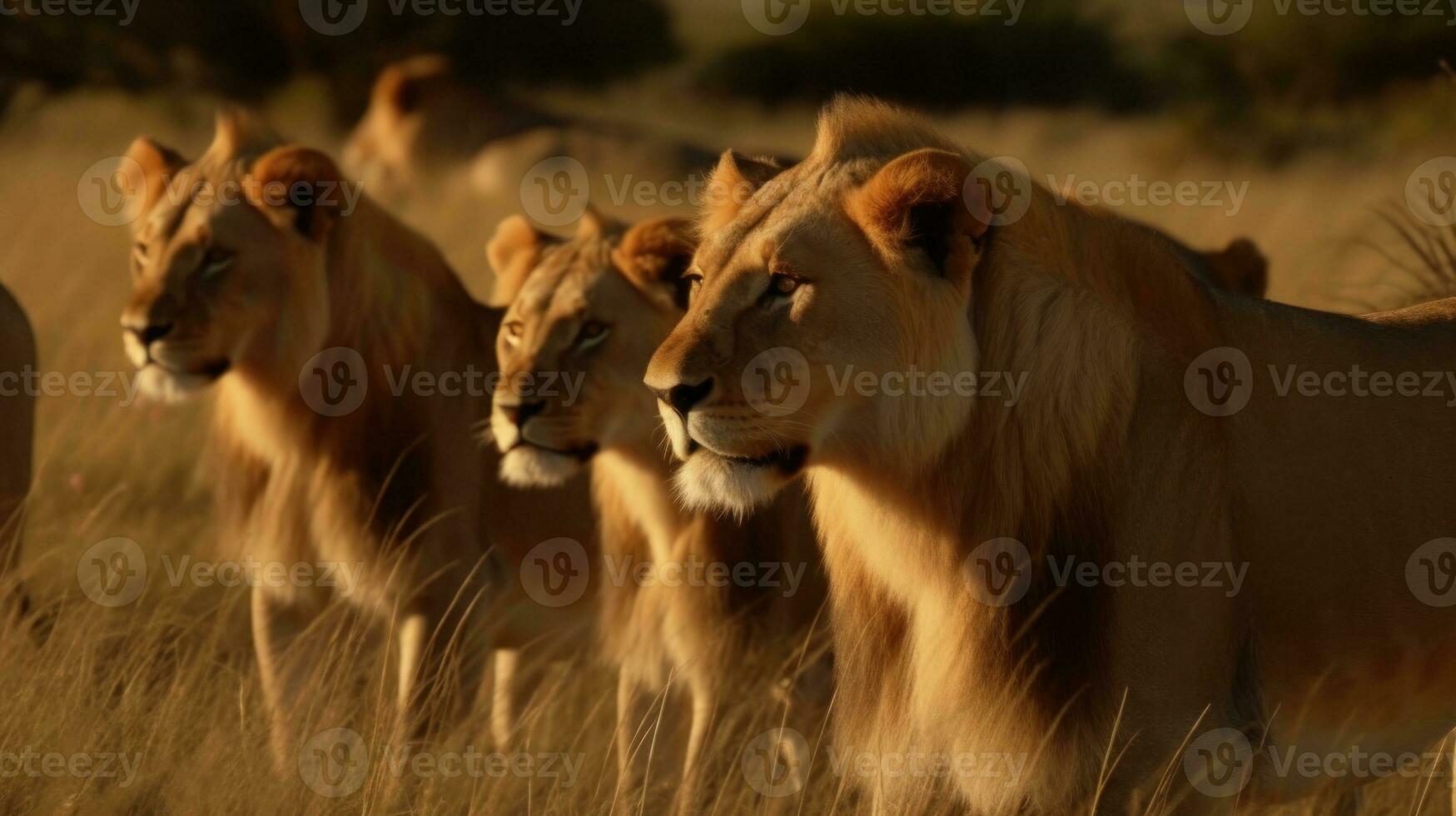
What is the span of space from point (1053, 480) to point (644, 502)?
8.22 feet

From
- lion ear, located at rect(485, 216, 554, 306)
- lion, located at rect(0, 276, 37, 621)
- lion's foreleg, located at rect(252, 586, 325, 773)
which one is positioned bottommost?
lion's foreleg, located at rect(252, 586, 325, 773)

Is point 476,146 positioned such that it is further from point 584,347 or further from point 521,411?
point 521,411

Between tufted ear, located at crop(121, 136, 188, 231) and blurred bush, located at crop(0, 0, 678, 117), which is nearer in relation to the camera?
tufted ear, located at crop(121, 136, 188, 231)

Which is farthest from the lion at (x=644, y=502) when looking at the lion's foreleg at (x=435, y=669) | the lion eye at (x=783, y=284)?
the lion eye at (x=783, y=284)

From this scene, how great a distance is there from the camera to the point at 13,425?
Answer: 5875 millimetres

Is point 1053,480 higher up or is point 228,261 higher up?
point 1053,480

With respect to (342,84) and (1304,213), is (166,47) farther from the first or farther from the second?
(1304,213)

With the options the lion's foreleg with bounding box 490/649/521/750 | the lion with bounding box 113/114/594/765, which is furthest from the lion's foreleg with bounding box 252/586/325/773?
the lion's foreleg with bounding box 490/649/521/750

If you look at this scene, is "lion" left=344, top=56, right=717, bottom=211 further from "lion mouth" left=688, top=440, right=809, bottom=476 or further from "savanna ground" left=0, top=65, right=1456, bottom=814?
"lion mouth" left=688, top=440, right=809, bottom=476

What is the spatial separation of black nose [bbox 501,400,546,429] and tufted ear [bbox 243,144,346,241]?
1218 millimetres

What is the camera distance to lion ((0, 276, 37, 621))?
19.1 ft

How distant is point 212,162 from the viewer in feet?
21.5

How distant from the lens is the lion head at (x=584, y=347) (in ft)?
19.1

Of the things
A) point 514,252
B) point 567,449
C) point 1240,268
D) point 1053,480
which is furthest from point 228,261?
point 1240,268
